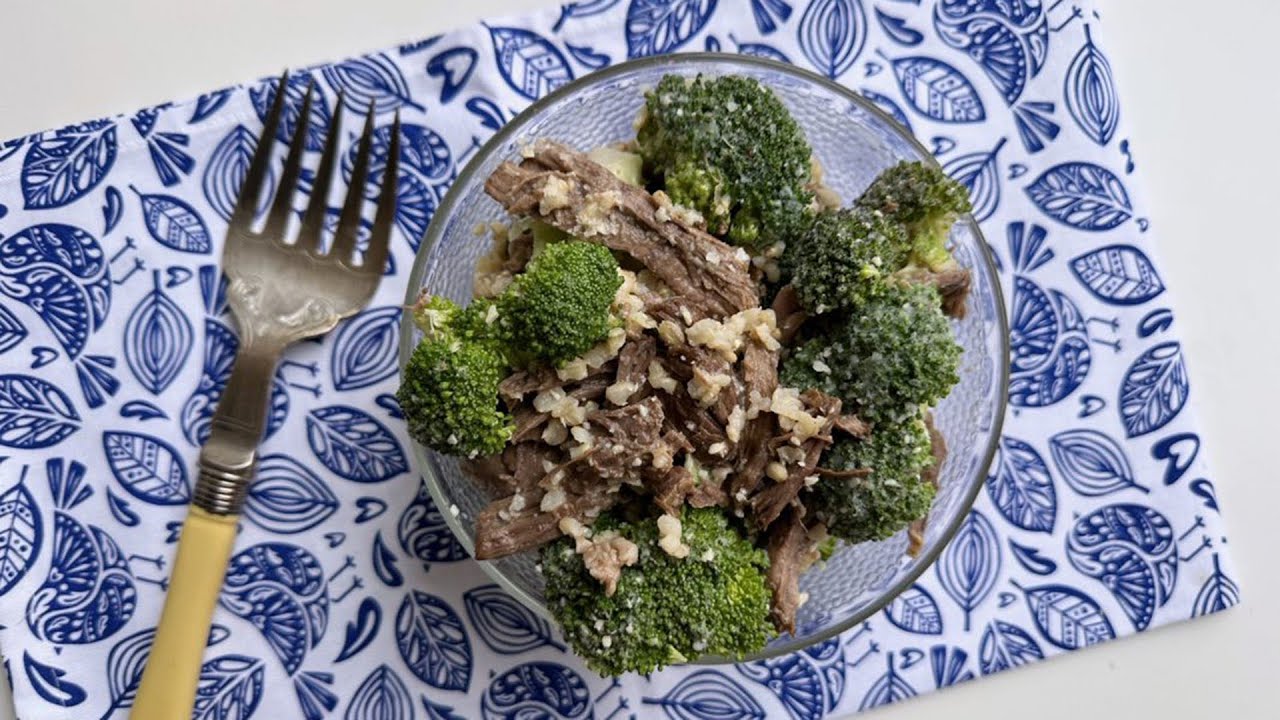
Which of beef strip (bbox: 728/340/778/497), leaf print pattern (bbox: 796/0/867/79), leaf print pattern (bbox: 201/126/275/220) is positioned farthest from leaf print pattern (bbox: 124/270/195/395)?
leaf print pattern (bbox: 796/0/867/79)

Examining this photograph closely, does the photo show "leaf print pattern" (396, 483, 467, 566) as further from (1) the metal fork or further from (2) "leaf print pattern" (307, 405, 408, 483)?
(1) the metal fork

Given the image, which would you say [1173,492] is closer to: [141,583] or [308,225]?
[308,225]

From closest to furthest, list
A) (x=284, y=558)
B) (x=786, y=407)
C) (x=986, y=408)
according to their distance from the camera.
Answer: (x=786, y=407), (x=986, y=408), (x=284, y=558)

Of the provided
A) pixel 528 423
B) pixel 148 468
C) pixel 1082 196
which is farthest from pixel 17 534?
pixel 1082 196

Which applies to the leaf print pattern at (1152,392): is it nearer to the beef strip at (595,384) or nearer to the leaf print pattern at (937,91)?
the leaf print pattern at (937,91)

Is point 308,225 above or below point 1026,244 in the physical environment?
below

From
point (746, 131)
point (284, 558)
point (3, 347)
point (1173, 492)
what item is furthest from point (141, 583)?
point (1173, 492)

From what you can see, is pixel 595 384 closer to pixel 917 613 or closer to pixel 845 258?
pixel 845 258
